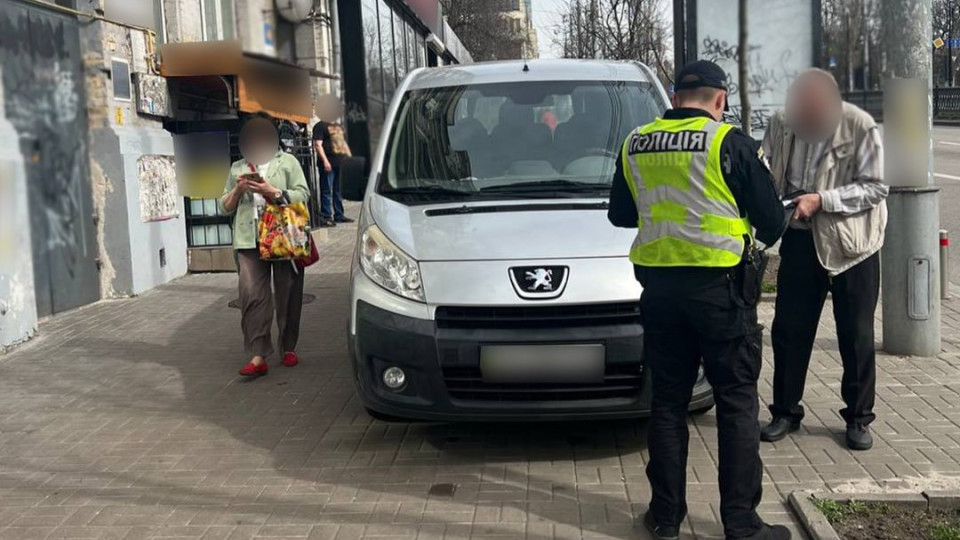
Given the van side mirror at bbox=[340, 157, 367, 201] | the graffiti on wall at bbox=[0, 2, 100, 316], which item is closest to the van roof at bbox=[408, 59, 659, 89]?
the van side mirror at bbox=[340, 157, 367, 201]

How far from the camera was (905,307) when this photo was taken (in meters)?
6.57

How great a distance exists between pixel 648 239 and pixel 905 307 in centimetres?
360

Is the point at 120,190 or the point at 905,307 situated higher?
the point at 120,190

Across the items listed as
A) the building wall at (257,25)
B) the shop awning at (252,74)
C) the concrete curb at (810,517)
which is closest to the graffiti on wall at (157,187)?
the concrete curb at (810,517)

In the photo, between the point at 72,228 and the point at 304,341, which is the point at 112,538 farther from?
the point at 72,228

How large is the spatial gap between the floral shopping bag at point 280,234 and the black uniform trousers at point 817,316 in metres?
3.33

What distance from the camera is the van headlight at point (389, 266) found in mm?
A: 4789

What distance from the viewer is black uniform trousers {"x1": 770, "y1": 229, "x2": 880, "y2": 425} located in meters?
4.91

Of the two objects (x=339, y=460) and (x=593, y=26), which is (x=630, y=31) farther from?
(x=339, y=460)

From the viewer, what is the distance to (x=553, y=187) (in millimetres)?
5508

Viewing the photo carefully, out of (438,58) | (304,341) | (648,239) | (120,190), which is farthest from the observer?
(438,58)

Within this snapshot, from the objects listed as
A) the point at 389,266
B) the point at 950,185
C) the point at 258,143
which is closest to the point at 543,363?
the point at 389,266

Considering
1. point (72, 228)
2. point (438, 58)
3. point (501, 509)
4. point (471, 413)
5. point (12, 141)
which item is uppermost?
point (438, 58)

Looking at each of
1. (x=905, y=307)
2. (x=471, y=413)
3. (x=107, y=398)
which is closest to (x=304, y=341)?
(x=107, y=398)
